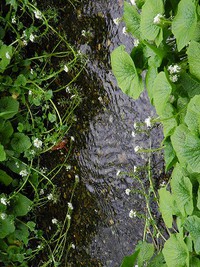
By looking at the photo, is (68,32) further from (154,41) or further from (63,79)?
(154,41)

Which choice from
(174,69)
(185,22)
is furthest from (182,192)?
(185,22)

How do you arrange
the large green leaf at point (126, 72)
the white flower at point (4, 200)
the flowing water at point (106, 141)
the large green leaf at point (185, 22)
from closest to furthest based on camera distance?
the large green leaf at point (185, 22) < the large green leaf at point (126, 72) < the flowing water at point (106, 141) < the white flower at point (4, 200)

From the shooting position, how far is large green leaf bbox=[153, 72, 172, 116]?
1.38 meters

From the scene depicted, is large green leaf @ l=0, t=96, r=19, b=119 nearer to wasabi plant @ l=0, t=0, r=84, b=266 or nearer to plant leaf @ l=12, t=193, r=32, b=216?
wasabi plant @ l=0, t=0, r=84, b=266

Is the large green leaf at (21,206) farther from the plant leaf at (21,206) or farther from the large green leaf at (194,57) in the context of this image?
the large green leaf at (194,57)

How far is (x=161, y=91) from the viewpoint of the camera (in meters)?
1.40

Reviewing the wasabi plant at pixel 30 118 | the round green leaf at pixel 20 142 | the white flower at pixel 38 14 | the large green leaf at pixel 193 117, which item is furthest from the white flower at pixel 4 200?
the large green leaf at pixel 193 117

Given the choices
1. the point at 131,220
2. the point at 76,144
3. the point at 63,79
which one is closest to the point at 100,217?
the point at 131,220

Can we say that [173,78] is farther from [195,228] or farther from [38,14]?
[38,14]

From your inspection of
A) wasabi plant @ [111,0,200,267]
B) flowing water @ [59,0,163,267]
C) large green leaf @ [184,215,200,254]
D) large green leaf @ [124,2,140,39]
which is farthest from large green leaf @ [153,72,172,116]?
flowing water @ [59,0,163,267]

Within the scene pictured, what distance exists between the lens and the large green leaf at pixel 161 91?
4.52ft

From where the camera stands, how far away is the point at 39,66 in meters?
2.43

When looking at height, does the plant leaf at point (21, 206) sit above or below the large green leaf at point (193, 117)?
below

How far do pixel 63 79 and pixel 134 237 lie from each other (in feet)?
2.59
